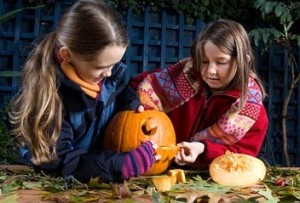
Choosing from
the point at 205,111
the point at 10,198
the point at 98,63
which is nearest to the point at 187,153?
the point at 205,111

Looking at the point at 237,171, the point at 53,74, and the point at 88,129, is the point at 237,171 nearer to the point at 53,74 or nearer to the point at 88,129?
the point at 88,129

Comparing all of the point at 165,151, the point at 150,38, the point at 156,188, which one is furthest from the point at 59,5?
the point at 156,188

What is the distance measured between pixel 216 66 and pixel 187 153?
282 mm

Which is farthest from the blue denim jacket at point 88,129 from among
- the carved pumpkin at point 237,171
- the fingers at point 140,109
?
the carved pumpkin at point 237,171

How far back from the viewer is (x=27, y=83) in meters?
1.54

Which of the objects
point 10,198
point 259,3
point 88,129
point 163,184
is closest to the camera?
point 10,198

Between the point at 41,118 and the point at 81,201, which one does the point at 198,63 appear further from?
the point at 81,201

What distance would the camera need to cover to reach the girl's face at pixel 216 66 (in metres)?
1.74

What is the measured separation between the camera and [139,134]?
1.64 meters

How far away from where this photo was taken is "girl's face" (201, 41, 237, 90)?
174 cm

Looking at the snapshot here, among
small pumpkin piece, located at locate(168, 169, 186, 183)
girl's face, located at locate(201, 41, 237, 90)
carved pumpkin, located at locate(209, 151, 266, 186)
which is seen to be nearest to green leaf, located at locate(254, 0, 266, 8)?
girl's face, located at locate(201, 41, 237, 90)

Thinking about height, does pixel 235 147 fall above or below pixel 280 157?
above

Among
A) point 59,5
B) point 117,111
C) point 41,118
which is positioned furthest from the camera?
point 59,5

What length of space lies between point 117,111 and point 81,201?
57 centimetres
